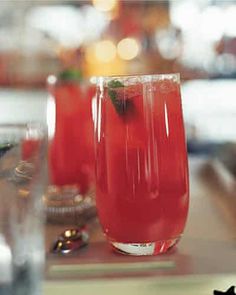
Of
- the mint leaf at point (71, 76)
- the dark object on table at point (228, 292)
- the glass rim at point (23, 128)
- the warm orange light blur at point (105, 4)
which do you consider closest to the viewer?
the dark object on table at point (228, 292)

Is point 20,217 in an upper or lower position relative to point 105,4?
lower

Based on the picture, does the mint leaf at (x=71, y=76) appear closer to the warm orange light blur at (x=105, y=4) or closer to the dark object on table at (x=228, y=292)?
the dark object on table at (x=228, y=292)

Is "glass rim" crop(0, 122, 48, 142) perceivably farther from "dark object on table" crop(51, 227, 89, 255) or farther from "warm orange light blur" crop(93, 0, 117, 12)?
"warm orange light blur" crop(93, 0, 117, 12)

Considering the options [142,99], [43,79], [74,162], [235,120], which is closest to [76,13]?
[43,79]

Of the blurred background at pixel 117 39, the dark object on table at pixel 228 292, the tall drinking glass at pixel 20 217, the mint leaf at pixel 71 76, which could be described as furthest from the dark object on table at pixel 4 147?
the blurred background at pixel 117 39

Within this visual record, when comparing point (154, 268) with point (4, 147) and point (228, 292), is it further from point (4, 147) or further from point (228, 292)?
point (4, 147)

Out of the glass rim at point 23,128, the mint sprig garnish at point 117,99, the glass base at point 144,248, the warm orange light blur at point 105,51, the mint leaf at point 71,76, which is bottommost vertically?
the glass base at point 144,248

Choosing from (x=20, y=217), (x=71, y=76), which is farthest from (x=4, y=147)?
(x=71, y=76)
